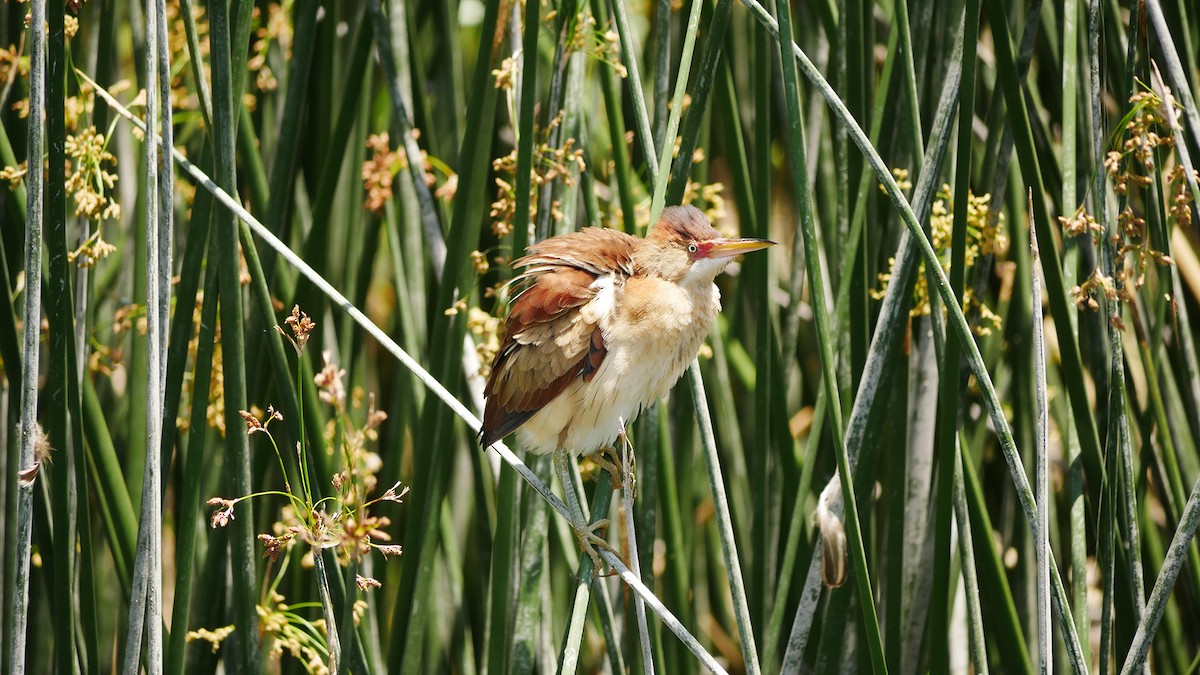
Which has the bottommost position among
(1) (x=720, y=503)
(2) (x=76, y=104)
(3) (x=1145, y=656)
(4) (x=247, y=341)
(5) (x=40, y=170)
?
(3) (x=1145, y=656)

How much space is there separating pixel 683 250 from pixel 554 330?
0.92 ft

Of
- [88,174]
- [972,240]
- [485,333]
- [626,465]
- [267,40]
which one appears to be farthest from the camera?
[267,40]

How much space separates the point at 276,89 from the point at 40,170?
4.40 feet

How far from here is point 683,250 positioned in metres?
2.09

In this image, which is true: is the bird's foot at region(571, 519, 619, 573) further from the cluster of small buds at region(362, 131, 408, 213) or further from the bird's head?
the cluster of small buds at region(362, 131, 408, 213)

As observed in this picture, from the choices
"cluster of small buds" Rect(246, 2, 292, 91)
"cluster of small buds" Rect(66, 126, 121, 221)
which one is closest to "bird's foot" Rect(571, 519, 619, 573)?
"cluster of small buds" Rect(66, 126, 121, 221)

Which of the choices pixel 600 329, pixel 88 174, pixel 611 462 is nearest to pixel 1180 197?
pixel 600 329

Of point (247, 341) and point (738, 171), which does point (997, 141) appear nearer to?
point (738, 171)

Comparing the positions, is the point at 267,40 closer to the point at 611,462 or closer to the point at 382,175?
the point at 382,175

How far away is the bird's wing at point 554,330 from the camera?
6.65 ft

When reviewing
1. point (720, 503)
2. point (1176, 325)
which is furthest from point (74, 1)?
point (1176, 325)

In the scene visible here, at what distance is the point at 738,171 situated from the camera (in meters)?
2.10

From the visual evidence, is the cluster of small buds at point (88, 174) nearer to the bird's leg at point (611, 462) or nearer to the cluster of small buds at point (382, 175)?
the cluster of small buds at point (382, 175)

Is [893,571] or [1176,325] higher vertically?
[1176,325]
